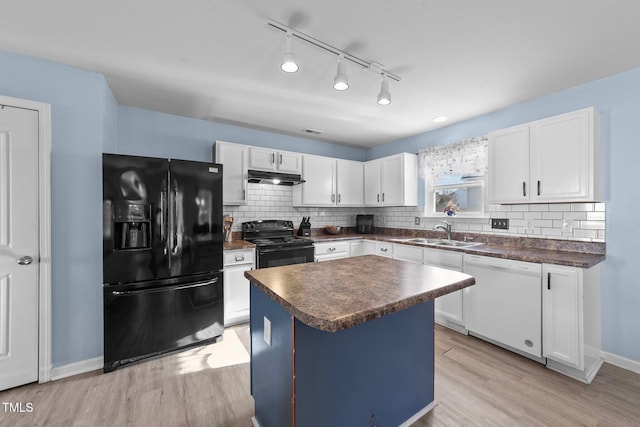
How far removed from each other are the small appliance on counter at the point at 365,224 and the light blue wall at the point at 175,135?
72.4 inches

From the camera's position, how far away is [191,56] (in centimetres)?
202

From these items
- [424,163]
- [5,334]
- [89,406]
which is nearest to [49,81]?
[5,334]

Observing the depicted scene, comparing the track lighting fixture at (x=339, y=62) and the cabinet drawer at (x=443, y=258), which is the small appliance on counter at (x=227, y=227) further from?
the cabinet drawer at (x=443, y=258)

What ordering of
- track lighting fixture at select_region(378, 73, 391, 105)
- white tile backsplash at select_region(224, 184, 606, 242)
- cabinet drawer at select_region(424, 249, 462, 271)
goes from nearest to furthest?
track lighting fixture at select_region(378, 73, 391, 105) → white tile backsplash at select_region(224, 184, 606, 242) → cabinet drawer at select_region(424, 249, 462, 271)

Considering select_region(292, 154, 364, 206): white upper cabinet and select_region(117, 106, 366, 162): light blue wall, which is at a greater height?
select_region(117, 106, 366, 162): light blue wall

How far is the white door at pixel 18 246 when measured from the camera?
76.7 inches

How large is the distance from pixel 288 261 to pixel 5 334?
7.61 ft

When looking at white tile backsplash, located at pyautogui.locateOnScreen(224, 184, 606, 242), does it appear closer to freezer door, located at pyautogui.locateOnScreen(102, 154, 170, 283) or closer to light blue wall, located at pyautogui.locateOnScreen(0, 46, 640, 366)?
light blue wall, located at pyautogui.locateOnScreen(0, 46, 640, 366)

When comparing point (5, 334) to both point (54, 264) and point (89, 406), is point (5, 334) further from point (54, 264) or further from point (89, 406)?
point (89, 406)

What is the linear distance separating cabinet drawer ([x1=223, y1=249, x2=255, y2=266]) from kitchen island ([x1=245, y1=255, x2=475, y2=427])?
136 centimetres

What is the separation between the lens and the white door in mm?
1947

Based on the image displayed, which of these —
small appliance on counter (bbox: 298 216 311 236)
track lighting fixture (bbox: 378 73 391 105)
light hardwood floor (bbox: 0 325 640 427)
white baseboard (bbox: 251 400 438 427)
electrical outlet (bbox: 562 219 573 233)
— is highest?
track lighting fixture (bbox: 378 73 391 105)

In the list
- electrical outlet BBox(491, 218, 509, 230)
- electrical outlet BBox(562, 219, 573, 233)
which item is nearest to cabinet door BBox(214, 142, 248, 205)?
electrical outlet BBox(491, 218, 509, 230)

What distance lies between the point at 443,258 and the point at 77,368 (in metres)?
3.45
